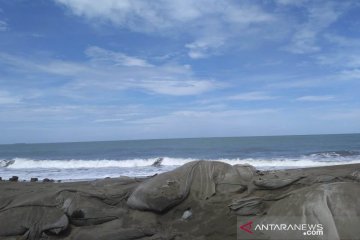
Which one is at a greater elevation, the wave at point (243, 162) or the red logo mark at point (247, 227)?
the red logo mark at point (247, 227)

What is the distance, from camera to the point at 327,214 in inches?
201

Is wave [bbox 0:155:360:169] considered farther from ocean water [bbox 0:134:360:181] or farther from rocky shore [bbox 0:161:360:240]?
rocky shore [bbox 0:161:360:240]

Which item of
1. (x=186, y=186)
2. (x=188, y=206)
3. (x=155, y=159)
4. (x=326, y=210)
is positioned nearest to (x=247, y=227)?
(x=326, y=210)

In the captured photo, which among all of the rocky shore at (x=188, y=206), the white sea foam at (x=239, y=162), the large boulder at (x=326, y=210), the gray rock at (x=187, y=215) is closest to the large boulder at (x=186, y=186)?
the rocky shore at (x=188, y=206)

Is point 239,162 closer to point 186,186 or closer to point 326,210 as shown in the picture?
point 186,186

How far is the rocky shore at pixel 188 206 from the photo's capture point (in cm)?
545

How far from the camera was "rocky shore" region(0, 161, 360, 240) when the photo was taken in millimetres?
5449

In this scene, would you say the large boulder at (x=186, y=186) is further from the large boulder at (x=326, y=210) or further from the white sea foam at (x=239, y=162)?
the white sea foam at (x=239, y=162)

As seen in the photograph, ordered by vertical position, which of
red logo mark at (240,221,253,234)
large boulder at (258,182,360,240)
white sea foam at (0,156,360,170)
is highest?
large boulder at (258,182,360,240)

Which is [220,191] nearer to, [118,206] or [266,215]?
[266,215]

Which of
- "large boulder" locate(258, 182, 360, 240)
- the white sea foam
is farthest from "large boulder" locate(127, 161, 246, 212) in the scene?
the white sea foam

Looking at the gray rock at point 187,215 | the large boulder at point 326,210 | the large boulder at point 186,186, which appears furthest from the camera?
the large boulder at point 186,186

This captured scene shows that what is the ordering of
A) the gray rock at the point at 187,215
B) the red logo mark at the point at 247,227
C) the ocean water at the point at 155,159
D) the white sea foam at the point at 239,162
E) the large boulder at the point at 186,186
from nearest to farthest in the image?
the red logo mark at the point at 247,227 → the gray rock at the point at 187,215 → the large boulder at the point at 186,186 → the ocean water at the point at 155,159 → the white sea foam at the point at 239,162

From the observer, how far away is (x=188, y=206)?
267 inches
